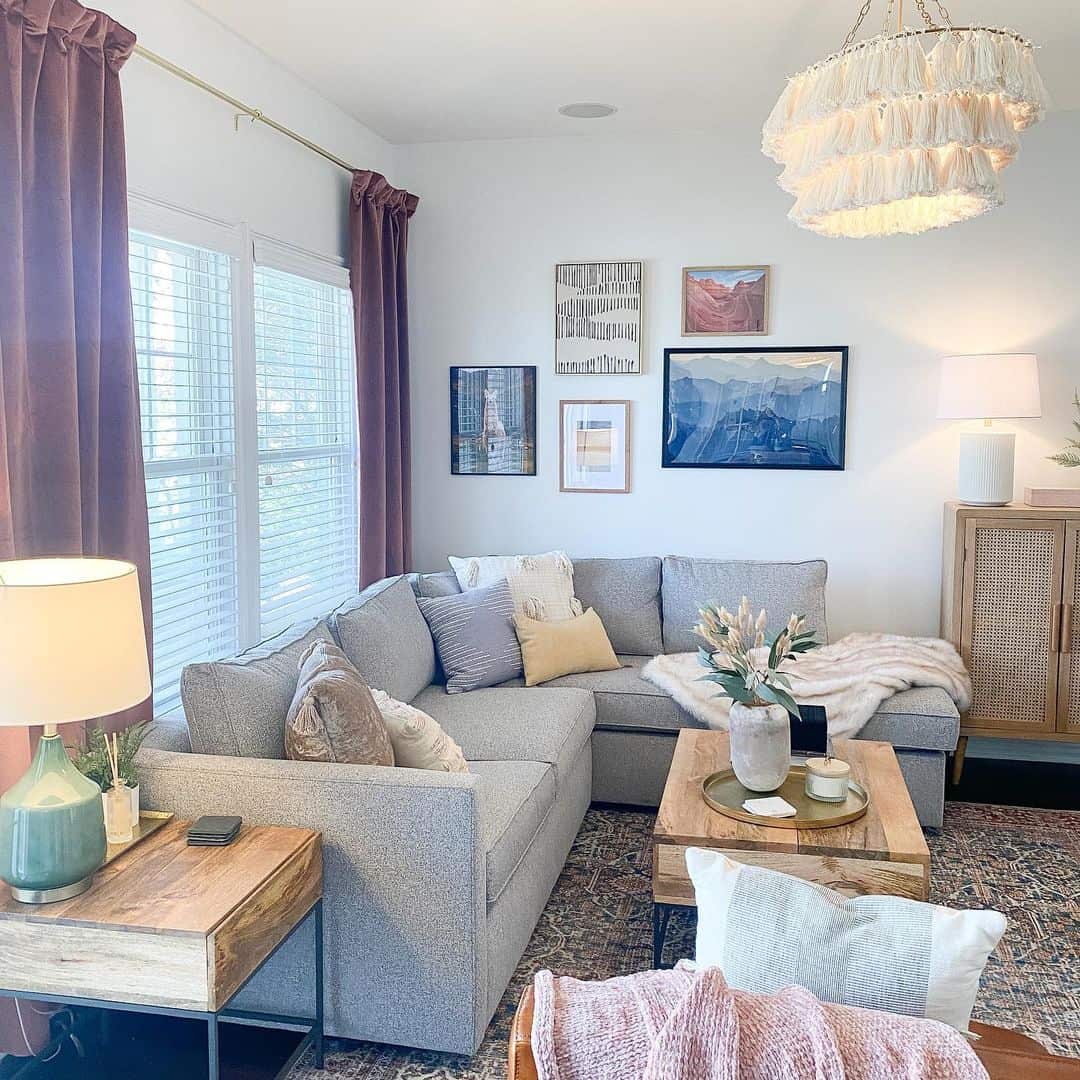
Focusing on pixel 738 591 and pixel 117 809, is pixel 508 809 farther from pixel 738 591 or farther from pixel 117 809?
pixel 738 591

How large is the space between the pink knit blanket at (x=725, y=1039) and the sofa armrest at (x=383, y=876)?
129cm

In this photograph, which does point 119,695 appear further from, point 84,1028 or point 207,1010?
point 84,1028

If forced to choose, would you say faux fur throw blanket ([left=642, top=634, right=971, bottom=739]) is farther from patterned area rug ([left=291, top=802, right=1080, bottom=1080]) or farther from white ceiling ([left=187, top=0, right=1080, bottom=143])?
white ceiling ([left=187, top=0, right=1080, bottom=143])

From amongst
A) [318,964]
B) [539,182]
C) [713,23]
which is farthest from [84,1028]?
[539,182]

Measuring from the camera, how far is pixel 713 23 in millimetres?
3422

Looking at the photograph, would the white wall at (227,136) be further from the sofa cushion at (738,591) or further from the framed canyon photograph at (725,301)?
the sofa cushion at (738,591)

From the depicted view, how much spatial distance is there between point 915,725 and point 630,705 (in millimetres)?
984

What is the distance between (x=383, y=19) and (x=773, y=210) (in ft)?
6.55

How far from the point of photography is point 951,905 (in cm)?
324

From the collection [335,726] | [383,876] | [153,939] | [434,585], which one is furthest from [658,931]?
[434,585]

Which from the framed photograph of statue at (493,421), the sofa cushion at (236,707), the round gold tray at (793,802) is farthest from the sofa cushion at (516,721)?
the framed photograph of statue at (493,421)

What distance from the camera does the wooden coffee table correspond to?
2.59 metres

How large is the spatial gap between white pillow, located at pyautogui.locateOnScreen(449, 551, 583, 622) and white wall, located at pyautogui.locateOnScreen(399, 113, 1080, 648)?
1.93ft

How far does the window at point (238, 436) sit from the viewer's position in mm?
3232
